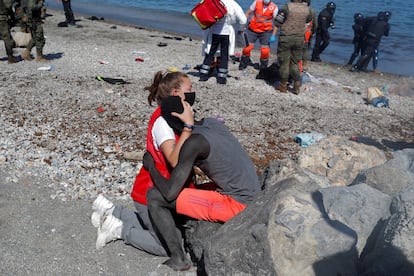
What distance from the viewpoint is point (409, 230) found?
233 centimetres

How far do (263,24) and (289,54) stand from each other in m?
1.66

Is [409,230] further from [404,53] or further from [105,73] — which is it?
[404,53]

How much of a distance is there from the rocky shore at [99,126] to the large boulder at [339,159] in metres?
1.08

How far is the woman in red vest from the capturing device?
338 cm

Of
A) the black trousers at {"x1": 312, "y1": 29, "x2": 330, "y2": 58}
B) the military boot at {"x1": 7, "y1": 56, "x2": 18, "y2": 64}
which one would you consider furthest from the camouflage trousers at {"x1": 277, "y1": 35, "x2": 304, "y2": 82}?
the military boot at {"x1": 7, "y1": 56, "x2": 18, "y2": 64}

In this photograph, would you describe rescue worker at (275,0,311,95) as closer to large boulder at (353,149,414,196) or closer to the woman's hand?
large boulder at (353,149,414,196)

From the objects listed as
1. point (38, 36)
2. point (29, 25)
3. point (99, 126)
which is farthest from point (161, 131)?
point (29, 25)

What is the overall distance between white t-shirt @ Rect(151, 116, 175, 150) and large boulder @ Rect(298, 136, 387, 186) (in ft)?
5.77

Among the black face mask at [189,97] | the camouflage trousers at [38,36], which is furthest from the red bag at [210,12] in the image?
the black face mask at [189,97]

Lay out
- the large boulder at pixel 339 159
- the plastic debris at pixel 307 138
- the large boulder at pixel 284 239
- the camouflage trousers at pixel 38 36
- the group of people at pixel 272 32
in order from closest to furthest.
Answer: the large boulder at pixel 284 239
the large boulder at pixel 339 159
the plastic debris at pixel 307 138
the group of people at pixel 272 32
the camouflage trousers at pixel 38 36

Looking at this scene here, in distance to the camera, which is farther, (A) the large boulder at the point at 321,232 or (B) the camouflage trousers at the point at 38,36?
(B) the camouflage trousers at the point at 38,36

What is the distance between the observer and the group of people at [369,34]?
12.4m

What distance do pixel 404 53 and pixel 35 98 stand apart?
15.5 m

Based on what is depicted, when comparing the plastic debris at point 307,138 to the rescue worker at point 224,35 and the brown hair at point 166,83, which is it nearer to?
the rescue worker at point 224,35
